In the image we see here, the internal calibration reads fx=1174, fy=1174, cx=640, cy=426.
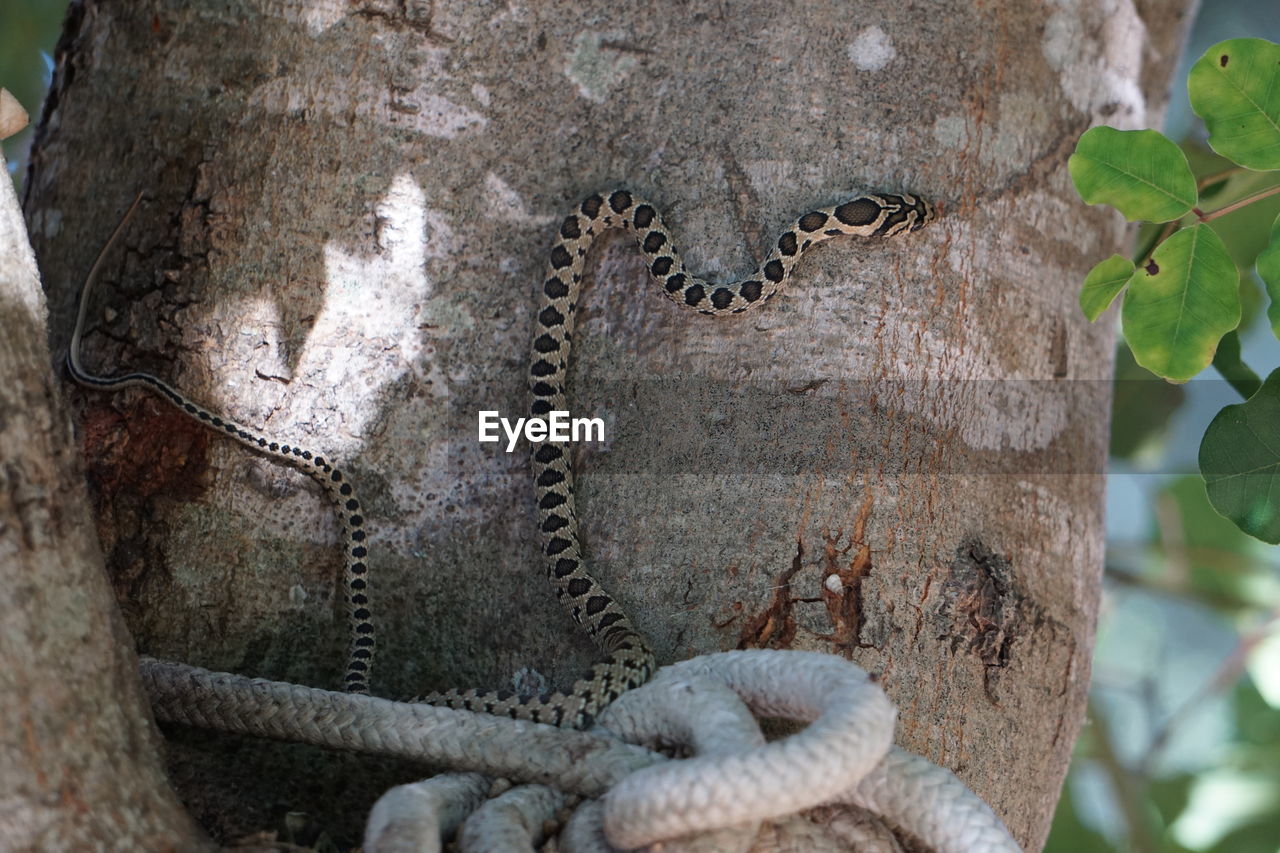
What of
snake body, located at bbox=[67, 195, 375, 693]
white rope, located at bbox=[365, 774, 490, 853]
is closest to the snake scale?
snake body, located at bbox=[67, 195, 375, 693]

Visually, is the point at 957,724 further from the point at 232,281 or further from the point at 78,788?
the point at 232,281

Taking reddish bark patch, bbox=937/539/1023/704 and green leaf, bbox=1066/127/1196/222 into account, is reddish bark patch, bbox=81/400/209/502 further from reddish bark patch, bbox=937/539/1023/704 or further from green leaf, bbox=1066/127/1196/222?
green leaf, bbox=1066/127/1196/222

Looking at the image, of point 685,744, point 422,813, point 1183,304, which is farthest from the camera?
point 1183,304

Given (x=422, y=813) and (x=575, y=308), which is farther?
(x=575, y=308)

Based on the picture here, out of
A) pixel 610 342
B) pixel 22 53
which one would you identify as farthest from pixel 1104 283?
pixel 22 53

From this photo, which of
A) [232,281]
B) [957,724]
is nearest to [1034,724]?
[957,724]

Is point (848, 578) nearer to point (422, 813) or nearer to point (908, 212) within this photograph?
point (908, 212)

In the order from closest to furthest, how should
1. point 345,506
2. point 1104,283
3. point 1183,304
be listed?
point 1183,304 < point 1104,283 < point 345,506
